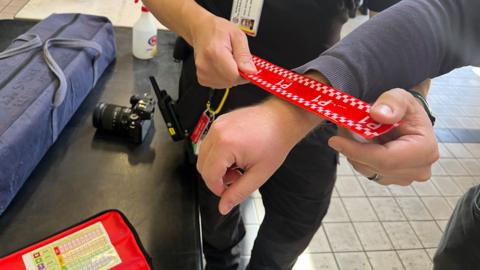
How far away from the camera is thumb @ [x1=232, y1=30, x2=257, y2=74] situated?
510mm

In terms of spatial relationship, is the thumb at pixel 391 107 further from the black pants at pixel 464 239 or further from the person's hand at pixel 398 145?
the black pants at pixel 464 239

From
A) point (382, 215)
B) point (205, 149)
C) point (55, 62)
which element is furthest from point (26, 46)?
point (382, 215)

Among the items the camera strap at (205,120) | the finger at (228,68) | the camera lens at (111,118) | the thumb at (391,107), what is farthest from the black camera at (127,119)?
the thumb at (391,107)

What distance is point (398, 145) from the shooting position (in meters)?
0.39

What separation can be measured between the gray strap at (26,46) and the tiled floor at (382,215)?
0.56 m

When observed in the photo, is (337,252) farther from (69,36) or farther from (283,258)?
(69,36)

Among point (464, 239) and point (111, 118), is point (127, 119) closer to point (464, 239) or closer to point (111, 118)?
point (111, 118)

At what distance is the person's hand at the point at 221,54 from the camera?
0.52 meters

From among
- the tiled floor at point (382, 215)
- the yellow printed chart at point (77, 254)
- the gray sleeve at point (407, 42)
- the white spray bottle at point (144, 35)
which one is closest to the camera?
the gray sleeve at point (407, 42)

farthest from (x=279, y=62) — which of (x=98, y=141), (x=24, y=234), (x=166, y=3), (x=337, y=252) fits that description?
(x=337, y=252)

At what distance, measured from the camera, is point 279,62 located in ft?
2.39

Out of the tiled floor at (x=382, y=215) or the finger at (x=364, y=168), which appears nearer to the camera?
the finger at (x=364, y=168)

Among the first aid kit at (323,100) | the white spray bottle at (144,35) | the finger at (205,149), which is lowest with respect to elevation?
the white spray bottle at (144,35)

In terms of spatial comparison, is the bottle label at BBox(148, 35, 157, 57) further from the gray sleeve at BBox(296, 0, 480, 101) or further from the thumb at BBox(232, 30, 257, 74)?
the gray sleeve at BBox(296, 0, 480, 101)
